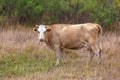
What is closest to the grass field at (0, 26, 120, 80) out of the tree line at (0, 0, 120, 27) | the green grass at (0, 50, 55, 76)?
the green grass at (0, 50, 55, 76)

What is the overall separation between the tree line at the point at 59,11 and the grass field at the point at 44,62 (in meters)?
2.08

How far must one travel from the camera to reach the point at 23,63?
10.9 m

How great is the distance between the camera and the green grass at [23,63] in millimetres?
9883

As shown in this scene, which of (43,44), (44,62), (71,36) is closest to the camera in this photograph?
(71,36)

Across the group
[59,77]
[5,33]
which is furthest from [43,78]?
[5,33]

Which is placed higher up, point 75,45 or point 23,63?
point 75,45

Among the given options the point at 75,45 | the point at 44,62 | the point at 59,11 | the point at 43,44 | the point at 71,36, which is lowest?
the point at 44,62

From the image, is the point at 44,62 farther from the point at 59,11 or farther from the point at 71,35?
the point at 59,11

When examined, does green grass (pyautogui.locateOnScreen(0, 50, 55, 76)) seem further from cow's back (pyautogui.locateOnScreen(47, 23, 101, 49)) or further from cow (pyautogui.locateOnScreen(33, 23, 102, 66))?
cow's back (pyautogui.locateOnScreen(47, 23, 101, 49))

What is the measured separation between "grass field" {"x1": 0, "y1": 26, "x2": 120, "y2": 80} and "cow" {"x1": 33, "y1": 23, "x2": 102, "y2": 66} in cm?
53

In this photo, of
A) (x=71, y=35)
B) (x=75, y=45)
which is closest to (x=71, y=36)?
(x=71, y=35)

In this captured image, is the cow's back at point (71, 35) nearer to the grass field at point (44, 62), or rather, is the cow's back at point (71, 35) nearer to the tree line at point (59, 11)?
the grass field at point (44, 62)

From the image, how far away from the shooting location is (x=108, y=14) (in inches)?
656

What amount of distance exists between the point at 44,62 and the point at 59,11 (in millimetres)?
6986
